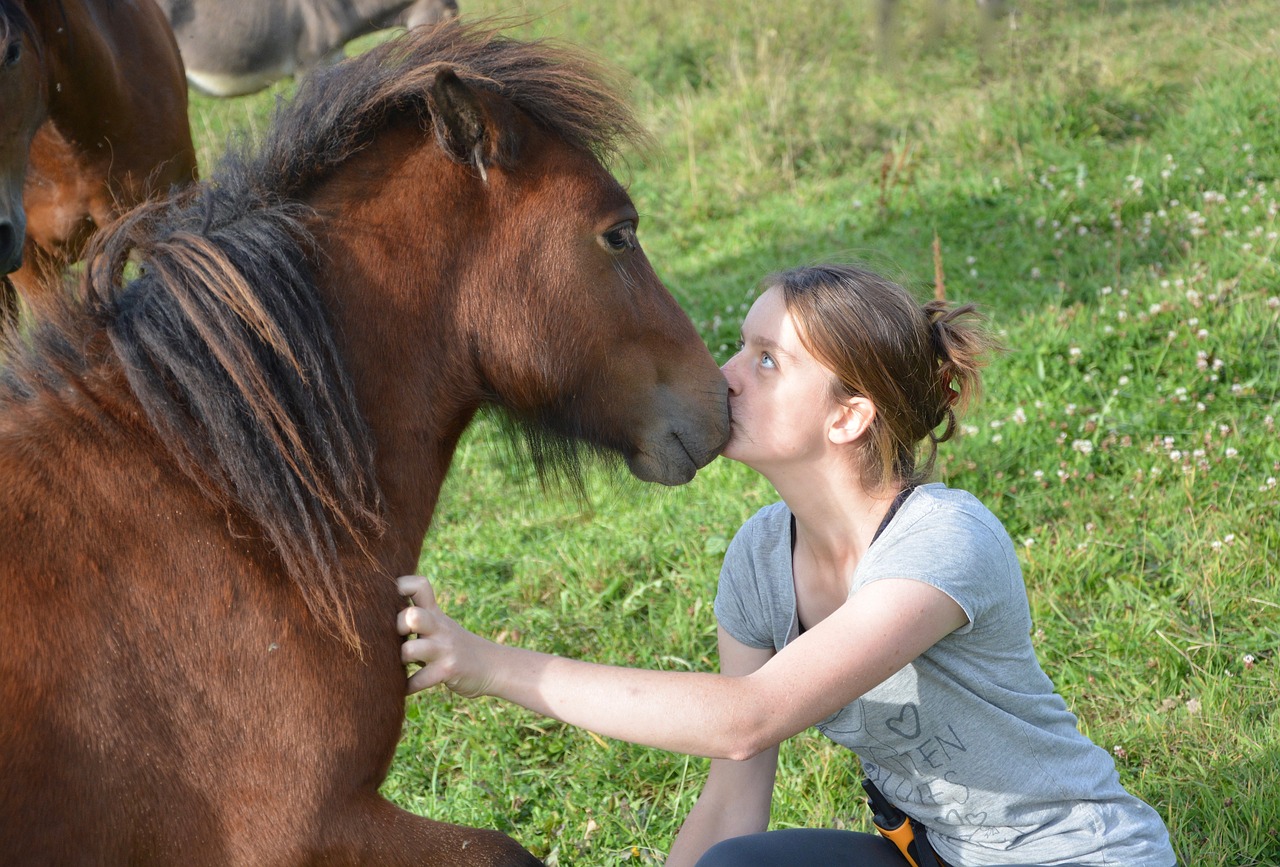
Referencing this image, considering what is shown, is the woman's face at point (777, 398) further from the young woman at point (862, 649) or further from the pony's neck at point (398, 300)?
the pony's neck at point (398, 300)

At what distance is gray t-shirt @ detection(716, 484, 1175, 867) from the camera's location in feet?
7.01

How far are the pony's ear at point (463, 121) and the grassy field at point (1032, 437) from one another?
1.36 ft

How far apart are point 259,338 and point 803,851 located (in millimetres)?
1458

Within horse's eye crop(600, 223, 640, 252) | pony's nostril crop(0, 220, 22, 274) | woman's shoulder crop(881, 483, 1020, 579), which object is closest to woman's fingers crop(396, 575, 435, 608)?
horse's eye crop(600, 223, 640, 252)

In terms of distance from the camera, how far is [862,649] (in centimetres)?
199

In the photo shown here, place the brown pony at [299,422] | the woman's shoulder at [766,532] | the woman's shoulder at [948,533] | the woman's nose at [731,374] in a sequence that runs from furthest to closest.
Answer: the woman's shoulder at [766,532] < the woman's nose at [731,374] < the woman's shoulder at [948,533] < the brown pony at [299,422]

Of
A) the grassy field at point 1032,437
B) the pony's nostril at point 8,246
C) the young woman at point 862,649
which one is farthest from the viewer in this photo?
the pony's nostril at point 8,246

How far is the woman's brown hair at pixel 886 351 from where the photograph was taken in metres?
2.27

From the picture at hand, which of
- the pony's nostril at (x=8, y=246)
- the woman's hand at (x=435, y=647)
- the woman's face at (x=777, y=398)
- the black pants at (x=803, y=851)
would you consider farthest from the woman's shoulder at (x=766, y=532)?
the pony's nostril at (x=8, y=246)

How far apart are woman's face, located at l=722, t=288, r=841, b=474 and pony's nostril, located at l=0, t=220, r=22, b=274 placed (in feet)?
8.17

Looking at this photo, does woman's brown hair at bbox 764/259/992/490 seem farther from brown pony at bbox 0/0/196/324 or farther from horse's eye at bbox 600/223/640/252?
brown pony at bbox 0/0/196/324

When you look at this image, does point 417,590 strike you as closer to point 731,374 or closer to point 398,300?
point 398,300

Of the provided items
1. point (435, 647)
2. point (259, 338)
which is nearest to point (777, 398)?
point (435, 647)

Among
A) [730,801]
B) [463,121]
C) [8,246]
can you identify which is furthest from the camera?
[8,246]
